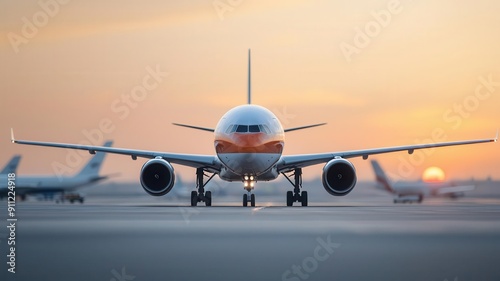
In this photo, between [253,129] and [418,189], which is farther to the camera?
[418,189]

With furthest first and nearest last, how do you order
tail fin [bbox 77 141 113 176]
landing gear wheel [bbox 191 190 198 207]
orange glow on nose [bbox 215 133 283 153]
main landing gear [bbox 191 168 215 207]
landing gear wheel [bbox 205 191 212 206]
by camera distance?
tail fin [bbox 77 141 113 176]
landing gear wheel [bbox 205 191 212 206]
main landing gear [bbox 191 168 215 207]
landing gear wheel [bbox 191 190 198 207]
orange glow on nose [bbox 215 133 283 153]

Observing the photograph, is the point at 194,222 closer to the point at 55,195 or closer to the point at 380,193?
the point at 380,193

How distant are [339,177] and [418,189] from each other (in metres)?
30.0

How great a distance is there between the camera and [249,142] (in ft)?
114

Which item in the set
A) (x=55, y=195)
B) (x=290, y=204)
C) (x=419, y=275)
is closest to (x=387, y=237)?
(x=419, y=275)

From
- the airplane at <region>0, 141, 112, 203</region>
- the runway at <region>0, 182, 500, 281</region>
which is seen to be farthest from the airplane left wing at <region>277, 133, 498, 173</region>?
the airplane at <region>0, 141, 112, 203</region>

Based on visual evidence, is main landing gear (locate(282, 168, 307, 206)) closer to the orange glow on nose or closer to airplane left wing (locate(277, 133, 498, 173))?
airplane left wing (locate(277, 133, 498, 173))

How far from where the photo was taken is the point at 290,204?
37812mm

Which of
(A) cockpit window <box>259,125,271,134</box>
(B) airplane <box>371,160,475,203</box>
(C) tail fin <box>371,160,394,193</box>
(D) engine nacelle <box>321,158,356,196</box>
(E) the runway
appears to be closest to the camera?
(E) the runway

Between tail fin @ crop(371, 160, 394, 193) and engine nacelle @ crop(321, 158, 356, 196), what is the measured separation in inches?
1237

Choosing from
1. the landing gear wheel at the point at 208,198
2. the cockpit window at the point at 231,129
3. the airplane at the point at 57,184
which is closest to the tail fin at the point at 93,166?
the airplane at the point at 57,184

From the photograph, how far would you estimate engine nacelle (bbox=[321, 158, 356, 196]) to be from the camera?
3641 cm

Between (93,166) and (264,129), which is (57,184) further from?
(264,129)

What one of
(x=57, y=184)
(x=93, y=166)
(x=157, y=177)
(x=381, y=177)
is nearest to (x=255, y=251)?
(x=157, y=177)
